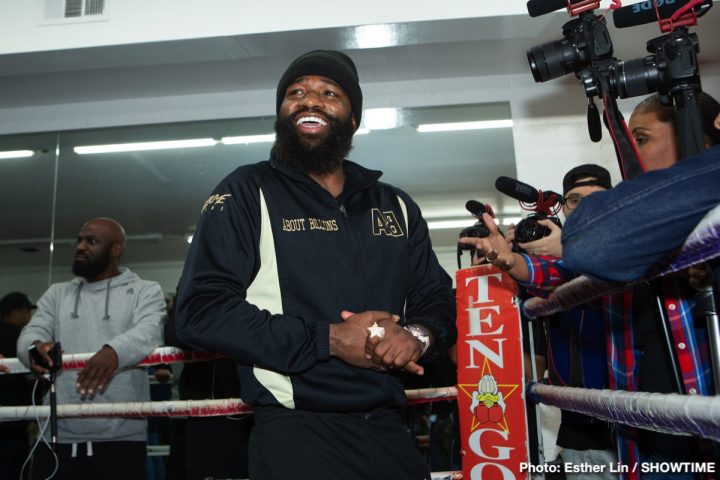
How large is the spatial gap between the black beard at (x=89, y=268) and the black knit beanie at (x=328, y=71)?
5.62 feet

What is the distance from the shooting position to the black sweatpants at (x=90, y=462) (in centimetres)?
270

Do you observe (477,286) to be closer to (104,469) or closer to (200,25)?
(104,469)

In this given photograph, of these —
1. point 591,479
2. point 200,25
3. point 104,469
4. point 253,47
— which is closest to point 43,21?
point 200,25

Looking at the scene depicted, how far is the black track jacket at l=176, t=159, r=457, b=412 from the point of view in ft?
4.55

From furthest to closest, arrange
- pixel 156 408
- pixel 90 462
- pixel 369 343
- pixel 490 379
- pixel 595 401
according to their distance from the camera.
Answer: pixel 90 462 → pixel 156 408 → pixel 490 379 → pixel 369 343 → pixel 595 401

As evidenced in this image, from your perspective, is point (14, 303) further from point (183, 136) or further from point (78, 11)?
point (78, 11)

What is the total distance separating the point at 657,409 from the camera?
95 cm

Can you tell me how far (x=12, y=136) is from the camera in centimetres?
499

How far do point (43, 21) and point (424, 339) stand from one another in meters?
3.43

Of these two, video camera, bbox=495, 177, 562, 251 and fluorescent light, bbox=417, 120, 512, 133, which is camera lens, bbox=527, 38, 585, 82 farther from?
fluorescent light, bbox=417, 120, 512, 133

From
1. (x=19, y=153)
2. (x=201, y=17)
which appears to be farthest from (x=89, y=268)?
(x=19, y=153)

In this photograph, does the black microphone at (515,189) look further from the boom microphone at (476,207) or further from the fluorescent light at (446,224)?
the fluorescent light at (446,224)

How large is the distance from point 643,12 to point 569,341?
1.14 metres

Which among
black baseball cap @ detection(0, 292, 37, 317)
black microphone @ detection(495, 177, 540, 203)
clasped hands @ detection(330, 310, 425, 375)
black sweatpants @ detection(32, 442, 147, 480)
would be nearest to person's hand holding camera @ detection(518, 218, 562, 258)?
black microphone @ detection(495, 177, 540, 203)
